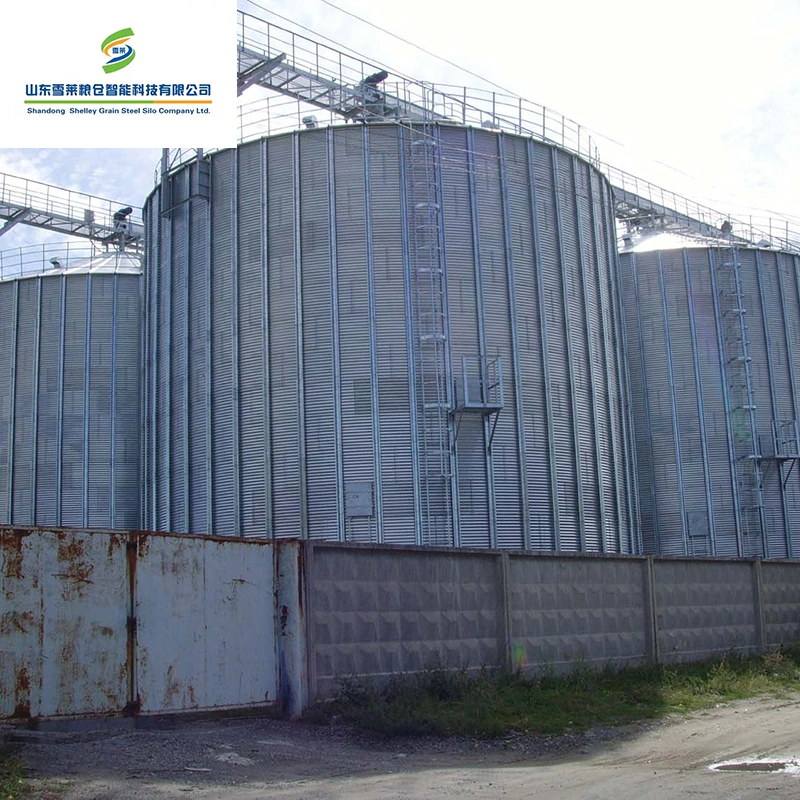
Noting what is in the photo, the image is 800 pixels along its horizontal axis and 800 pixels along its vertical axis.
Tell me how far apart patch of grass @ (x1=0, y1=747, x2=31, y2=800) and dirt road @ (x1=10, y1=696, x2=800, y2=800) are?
0.20m

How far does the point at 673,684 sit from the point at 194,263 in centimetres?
1578

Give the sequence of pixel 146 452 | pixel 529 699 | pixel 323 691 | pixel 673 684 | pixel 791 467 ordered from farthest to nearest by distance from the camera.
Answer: pixel 791 467 → pixel 146 452 → pixel 673 684 → pixel 529 699 → pixel 323 691

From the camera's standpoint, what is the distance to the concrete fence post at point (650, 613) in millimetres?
20359

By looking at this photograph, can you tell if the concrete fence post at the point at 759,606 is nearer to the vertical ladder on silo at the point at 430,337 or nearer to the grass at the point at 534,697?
the grass at the point at 534,697

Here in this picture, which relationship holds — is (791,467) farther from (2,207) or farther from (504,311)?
(2,207)

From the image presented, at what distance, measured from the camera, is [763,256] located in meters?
37.2

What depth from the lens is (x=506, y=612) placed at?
1762 cm

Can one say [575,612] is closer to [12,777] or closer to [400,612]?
[400,612]

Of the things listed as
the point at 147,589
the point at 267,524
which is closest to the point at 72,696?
the point at 147,589

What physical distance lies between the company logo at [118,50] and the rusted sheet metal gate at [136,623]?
1441cm

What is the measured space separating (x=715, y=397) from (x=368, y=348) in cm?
1504

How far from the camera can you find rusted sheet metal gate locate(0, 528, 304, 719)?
12148 mm

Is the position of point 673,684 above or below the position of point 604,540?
below

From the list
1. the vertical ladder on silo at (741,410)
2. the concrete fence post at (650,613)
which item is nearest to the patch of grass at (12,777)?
the concrete fence post at (650,613)
